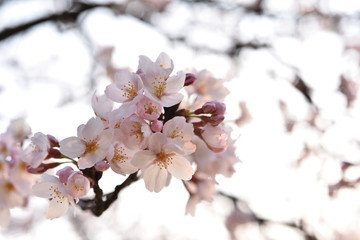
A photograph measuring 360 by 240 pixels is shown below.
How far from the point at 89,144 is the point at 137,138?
181 mm

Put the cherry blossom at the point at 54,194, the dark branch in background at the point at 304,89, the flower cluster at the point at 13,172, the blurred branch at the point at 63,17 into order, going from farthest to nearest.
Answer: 1. the dark branch in background at the point at 304,89
2. the blurred branch at the point at 63,17
3. the flower cluster at the point at 13,172
4. the cherry blossom at the point at 54,194

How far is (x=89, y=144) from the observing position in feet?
4.08

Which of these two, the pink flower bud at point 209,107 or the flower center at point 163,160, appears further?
the pink flower bud at point 209,107

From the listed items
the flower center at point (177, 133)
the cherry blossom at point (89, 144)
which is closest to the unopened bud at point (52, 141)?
the cherry blossom at point (89, 144)

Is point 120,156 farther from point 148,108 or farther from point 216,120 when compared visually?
point 216,120

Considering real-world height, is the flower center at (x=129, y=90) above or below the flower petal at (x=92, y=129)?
above

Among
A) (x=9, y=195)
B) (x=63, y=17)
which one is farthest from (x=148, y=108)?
(x=63, y=17)

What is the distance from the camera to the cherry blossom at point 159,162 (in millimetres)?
1180

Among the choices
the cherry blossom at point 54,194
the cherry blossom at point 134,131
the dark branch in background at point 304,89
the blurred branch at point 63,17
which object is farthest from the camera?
the dark branch in background at point 304,89

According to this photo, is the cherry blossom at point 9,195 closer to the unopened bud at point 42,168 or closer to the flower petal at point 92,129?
the unopened bud at point 42,168

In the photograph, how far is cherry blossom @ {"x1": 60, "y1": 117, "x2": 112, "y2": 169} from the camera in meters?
1.21

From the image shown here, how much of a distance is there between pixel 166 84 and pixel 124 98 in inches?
5.9

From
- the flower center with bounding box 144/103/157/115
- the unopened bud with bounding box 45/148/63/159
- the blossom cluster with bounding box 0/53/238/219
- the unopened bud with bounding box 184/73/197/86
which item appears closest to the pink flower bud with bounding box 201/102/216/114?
the blossom cluster with bounding box 0/53/238/219

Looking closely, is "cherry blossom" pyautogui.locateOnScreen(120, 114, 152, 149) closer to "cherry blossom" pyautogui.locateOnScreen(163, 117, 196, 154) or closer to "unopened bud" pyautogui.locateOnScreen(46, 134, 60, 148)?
"cherry blossom" pyautogui.locateOnScreen(163, 117, 196, 154)
